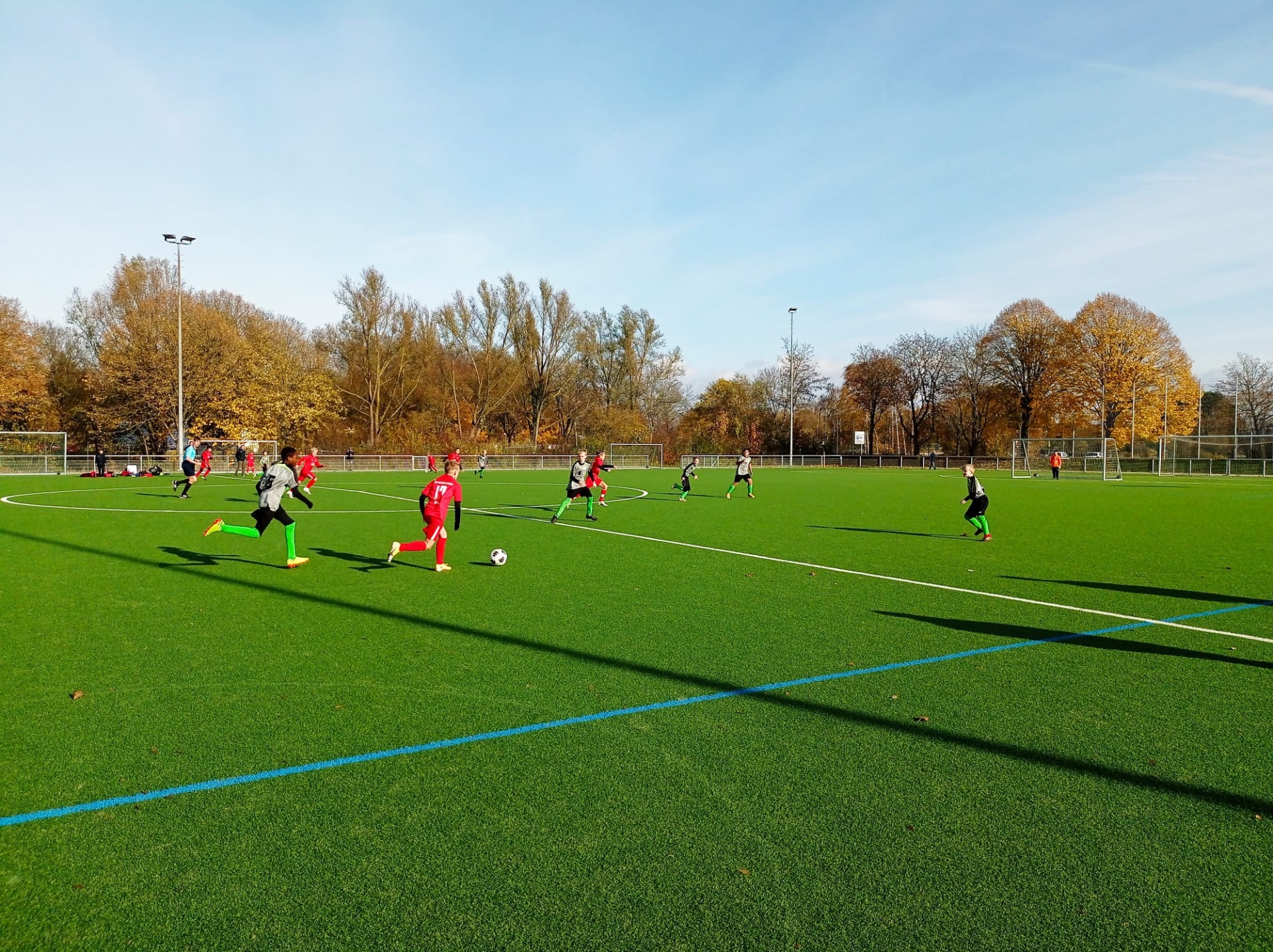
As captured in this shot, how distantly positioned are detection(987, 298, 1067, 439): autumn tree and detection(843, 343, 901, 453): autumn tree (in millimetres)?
12117

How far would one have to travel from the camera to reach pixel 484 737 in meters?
4.75

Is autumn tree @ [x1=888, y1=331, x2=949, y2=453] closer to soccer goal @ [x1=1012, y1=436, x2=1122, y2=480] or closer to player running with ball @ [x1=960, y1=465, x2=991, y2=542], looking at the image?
soccer goal @ [x1=1012, y1=436, x2=1122, y2=480]

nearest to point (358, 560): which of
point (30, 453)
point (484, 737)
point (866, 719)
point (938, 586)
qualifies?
point (484, 737)

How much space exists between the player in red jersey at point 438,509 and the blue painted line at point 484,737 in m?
5.85

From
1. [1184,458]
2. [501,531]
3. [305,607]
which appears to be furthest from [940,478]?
[305,607]

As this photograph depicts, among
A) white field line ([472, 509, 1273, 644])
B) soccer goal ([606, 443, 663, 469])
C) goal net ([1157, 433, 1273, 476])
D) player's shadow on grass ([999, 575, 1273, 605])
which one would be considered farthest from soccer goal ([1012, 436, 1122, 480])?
player's shadow on grass ([999, 575, 1273, 605])

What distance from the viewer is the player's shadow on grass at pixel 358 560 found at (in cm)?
1111

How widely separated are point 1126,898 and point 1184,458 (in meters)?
63.5

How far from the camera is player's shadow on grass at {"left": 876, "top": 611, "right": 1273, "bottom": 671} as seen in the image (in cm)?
654

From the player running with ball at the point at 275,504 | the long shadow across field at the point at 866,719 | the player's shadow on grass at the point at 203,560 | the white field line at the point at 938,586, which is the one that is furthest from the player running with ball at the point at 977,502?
the player's shadow on grass at the point at 203,560

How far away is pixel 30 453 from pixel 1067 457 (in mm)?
61156

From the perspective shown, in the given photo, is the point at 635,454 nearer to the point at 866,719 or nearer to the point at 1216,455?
the point at 1216,455

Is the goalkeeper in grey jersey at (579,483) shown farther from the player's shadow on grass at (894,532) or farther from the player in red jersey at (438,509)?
the player in red jersey at (438,509)

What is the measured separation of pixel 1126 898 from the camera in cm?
305
